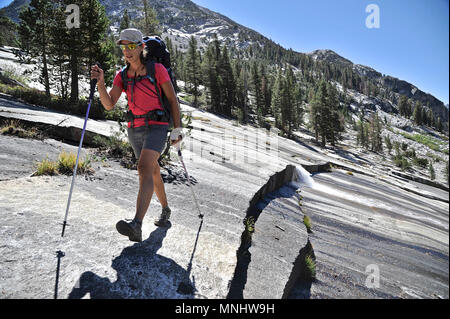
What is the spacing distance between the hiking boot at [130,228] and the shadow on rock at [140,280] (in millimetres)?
261

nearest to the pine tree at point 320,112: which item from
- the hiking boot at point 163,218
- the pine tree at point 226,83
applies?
the pine tree at point 226,83

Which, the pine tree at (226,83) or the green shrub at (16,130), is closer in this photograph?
the green shrub at (16,130)

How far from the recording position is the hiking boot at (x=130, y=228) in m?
2.82

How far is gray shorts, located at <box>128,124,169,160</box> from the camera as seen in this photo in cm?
310

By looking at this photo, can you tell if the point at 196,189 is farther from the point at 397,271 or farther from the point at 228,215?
the point at 397,271

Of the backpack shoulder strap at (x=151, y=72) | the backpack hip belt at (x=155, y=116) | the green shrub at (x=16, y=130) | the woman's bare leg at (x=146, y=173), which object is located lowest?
the green shrub at (x=16, y=130)

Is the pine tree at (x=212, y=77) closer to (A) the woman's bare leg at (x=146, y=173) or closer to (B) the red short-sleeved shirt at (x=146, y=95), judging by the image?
(B) the red short-sleeved shirt at (x=146, y=95)

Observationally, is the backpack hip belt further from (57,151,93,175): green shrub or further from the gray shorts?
(57,151,93,175): green shrub

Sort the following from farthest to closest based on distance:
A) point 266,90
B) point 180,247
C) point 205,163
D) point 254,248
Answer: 1. point 266,90
2. point 205,163
3. point 254,248
4. point 180,247

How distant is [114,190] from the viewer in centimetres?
509

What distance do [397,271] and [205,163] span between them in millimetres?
6193

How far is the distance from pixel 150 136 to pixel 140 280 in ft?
5.32
